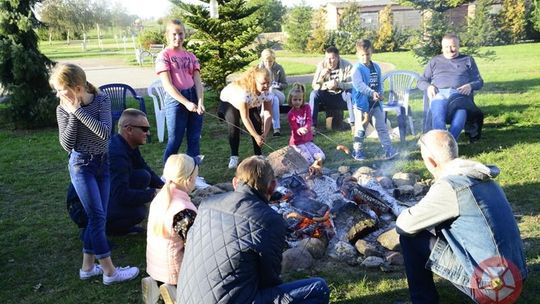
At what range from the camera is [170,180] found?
2.86 metres

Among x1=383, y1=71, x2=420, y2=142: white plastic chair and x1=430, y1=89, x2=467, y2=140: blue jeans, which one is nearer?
x1=430, y1=89, x2=467, y2=140: blue jeans

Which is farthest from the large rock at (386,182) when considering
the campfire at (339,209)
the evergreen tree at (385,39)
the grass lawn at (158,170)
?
the evergreen tree at (385,39)

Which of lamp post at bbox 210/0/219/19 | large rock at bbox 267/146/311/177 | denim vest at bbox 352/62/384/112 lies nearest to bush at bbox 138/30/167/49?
lamp post at bbox 210/0/219/19

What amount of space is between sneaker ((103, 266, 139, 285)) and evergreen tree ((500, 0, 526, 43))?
25363 millimetres

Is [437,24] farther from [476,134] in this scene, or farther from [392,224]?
Answer: [392,224]

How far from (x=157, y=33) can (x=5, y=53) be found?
1817 cm

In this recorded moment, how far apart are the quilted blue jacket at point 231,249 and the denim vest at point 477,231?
0.94 metres

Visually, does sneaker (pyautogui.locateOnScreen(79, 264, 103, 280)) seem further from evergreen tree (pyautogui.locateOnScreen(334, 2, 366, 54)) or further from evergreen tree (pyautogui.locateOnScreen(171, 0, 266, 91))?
evergreen tree (pyautogui.locateOnScreen(334, 2, 366, 54))

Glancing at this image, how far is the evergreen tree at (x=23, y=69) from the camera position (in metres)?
8.70

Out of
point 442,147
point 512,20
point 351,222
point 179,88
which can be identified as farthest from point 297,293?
point 512,20

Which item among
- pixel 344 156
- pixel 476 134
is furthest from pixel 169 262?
pixel 476 134

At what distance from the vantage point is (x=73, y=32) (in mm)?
43500

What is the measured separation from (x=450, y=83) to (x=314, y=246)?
371 centimetres

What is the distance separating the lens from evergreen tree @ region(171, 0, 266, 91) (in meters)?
8.95
